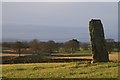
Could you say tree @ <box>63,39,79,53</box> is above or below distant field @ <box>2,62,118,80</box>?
above

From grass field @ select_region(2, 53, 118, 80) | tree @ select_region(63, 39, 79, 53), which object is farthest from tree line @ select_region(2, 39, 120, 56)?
grass field @ select_region(2, 53, 118, 80)

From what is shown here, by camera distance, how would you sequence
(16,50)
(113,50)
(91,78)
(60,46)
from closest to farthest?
(91,78), (113,50), (16,50), (60,46)

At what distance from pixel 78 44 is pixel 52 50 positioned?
247 inches

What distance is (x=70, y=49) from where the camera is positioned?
168 feet

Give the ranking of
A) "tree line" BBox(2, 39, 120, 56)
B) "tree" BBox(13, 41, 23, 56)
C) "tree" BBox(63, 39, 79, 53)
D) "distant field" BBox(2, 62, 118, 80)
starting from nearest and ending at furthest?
"distant field" BBox(2, 62, 118, 80), "tree" BBox(13, 41, 23, 56), "tree line" BBox(2, 39, 120, 56), "tree" BBox(63, 39, 79, 53)

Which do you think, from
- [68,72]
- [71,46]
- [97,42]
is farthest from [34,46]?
[68,72]

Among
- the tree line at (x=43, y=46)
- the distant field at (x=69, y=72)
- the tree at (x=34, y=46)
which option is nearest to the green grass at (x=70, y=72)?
the distant field at (x=69, y=72)

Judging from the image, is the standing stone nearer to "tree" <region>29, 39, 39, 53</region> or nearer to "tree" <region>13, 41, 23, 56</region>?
"tree" <region>13, 41, 23, 56</region>

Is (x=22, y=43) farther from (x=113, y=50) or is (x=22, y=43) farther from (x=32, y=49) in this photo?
(x=113, y=50)

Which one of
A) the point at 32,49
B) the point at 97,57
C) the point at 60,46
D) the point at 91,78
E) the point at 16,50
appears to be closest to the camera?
the point at 91,78

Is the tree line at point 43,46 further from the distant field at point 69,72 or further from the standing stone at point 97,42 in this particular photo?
the distant field at point 69,72

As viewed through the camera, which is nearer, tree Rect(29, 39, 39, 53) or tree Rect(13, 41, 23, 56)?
tree Rect(13, 41, 23, 56)

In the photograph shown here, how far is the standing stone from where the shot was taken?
21.2 m

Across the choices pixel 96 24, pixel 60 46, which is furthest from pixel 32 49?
pixel 96 24
